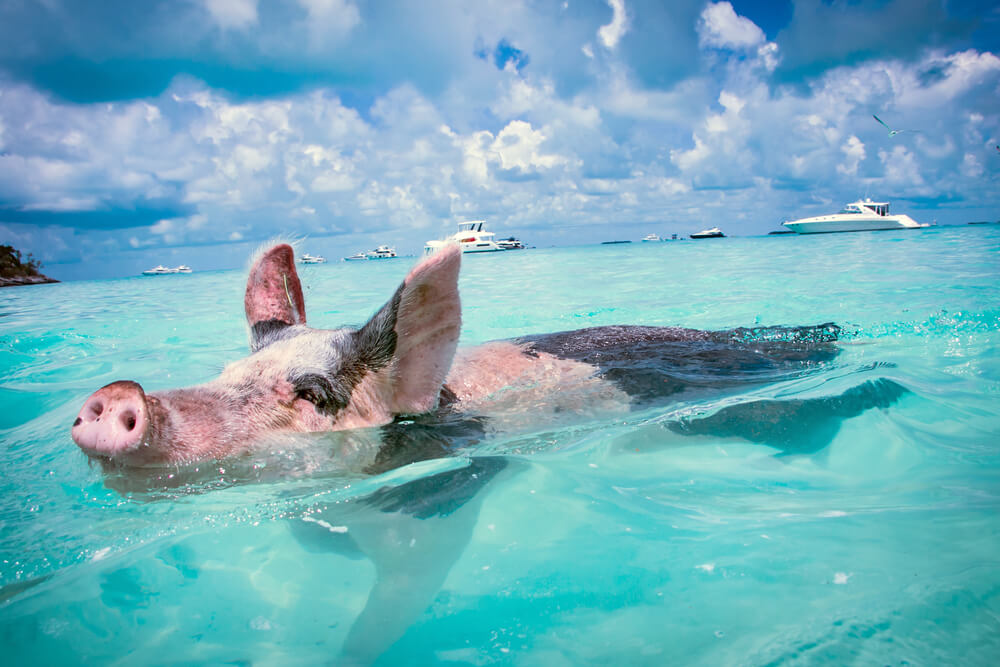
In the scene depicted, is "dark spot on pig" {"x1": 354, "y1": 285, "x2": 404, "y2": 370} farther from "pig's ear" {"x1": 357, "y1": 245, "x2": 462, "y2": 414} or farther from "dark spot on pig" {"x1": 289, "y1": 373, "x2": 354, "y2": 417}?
"dark spot on pig" {"x1": 289, "y1": 373, "x2": 354, "y2": 417}

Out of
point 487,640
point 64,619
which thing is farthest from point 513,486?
point 64,619

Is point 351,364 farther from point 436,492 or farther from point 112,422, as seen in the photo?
point 112,422

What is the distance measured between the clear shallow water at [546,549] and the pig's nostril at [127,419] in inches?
10.3

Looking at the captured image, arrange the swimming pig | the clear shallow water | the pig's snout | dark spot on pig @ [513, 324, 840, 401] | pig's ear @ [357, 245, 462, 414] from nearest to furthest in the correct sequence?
1. the clear shallow water
2. the pig's snout
3. the swimming pig
4. pig's ear @ [357, 245, 462, 414]
5. dark spot on pig @ [513, 324, 840, 401]

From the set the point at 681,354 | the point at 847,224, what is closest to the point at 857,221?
the point at 847,224

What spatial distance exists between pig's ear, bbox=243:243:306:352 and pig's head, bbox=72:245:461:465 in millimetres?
307

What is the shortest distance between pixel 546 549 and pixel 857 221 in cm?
9129

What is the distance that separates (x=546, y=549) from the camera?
213 centimetres

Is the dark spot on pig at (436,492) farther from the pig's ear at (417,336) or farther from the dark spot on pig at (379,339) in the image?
the dark spot on pig at (379,339)

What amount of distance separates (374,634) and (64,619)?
975 millimetres

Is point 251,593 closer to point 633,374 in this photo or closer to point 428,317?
point 428,317

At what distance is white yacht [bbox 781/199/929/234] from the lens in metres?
77.1

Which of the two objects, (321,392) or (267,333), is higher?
(267,333)

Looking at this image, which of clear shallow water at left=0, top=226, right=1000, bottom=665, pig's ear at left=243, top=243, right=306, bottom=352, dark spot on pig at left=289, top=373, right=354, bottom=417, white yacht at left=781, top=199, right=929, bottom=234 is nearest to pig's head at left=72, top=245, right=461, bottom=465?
dark spot on pig at left=289, top=373, right=354, bottom=417
